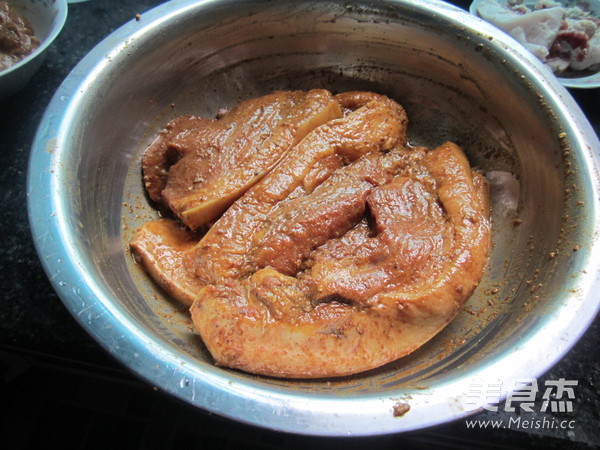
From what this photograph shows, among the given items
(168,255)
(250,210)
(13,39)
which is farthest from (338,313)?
(13,39)

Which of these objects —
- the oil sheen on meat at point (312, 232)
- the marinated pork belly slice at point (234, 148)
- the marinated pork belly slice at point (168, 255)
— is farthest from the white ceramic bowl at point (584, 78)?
the marinated pork belly slice at point (168, 255)

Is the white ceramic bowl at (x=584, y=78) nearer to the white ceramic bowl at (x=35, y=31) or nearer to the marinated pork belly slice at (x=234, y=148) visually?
the marinated pork belly slice at (x=234, y=148)

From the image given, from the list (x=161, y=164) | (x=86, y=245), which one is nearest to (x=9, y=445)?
(x=86, y=245)

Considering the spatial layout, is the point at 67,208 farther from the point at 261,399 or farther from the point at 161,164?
the point at 261,399

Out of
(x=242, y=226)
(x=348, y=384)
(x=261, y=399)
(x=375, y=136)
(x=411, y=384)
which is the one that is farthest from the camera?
(x=375, y=136)

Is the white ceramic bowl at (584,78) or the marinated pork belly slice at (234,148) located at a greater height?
the white ceramic bowl at (584,78)

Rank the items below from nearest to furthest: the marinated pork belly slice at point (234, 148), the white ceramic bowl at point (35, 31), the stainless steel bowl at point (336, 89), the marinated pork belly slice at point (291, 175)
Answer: the stainless steel bowl at point (336, 89)
the marinated pork belly slice at point (291, 175)
the marinated pork belly slice at point (234, 148)
the white ceramic bowl at point (35, 31)
